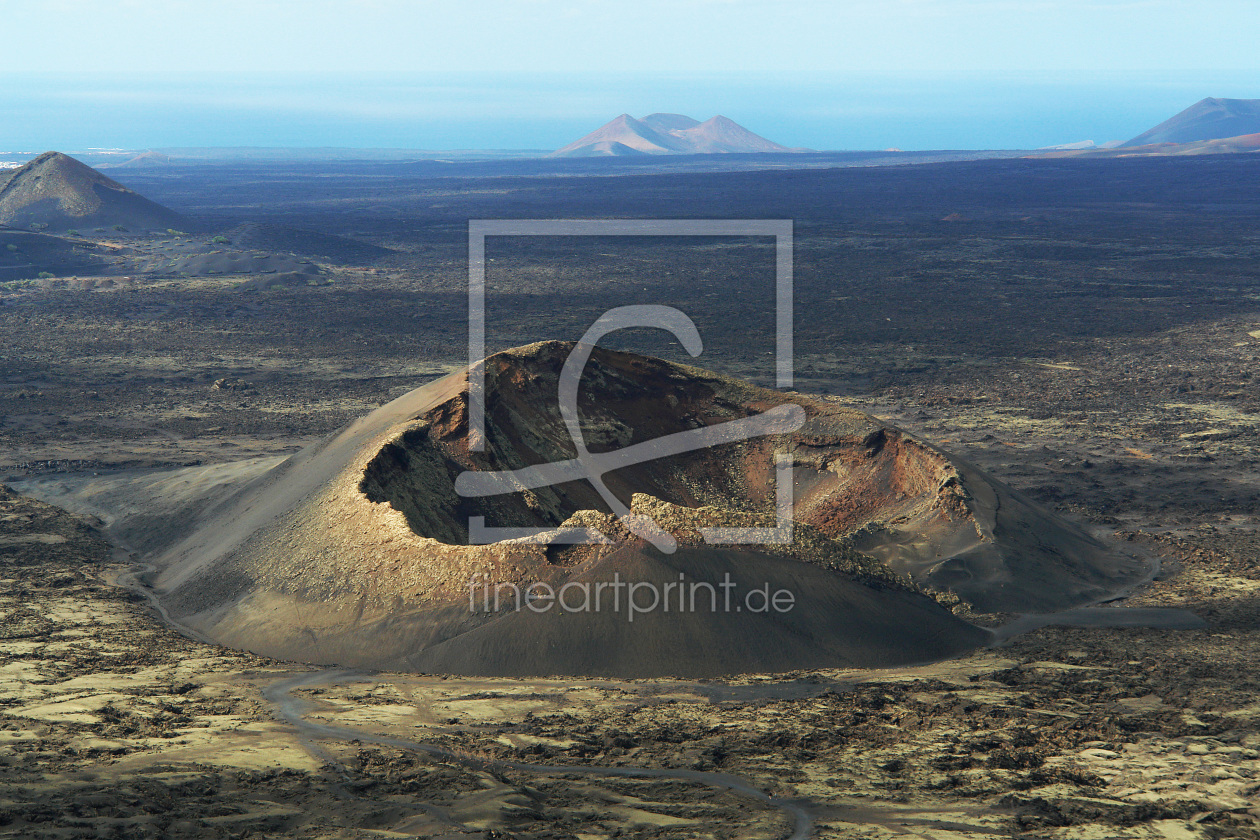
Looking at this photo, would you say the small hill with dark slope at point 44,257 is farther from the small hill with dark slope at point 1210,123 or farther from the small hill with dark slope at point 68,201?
the small hill with dark slope at point 1210,123

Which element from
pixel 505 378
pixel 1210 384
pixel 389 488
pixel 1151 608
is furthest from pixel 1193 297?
pixel 389 488

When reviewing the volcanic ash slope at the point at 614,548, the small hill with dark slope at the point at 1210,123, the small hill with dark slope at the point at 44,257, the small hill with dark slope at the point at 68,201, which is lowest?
the volcanic ash slope at the point at 614,548

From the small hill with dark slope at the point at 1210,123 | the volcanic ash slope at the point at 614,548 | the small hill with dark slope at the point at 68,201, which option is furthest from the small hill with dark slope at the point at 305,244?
the small hill with dark slope at the point at 1210,123

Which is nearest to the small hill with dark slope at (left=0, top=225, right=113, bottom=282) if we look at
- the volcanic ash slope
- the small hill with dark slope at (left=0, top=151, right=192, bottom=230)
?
the small hill with dark slope at (left=0, top=151, right=192, bottom=230)

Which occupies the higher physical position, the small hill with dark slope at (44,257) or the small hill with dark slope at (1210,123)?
the small hill with dark slope at (1210,123)

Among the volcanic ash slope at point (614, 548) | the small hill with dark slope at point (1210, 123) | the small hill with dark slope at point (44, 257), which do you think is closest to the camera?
the volcanic ash slope at point (614, 548)

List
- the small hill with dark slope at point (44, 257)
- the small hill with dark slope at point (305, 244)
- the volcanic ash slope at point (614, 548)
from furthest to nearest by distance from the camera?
the small hill with dark slope at point (305, 244) < the small hill with dark slope at point (44, 257) < the volcanic ash slope at point (614, 548)
